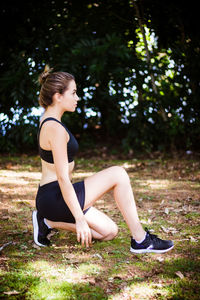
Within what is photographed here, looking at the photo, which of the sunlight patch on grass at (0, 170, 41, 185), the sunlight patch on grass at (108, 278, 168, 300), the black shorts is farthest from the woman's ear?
the sunlight patch on grass at (0, 170, 41, 185)

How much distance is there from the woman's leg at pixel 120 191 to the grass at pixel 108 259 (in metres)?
0.26

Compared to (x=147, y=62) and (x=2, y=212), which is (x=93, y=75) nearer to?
(x=147, y=62)

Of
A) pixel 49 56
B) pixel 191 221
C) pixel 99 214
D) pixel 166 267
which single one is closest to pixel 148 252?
pixel 166 267

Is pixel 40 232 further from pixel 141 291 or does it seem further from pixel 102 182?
pixel 141 291

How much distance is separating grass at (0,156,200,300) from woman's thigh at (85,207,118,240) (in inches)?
4.5

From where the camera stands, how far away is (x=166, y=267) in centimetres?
274

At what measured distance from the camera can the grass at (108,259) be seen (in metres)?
2.39

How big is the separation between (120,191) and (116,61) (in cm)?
426

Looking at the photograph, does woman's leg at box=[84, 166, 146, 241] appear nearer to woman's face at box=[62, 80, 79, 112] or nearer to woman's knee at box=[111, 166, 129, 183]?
woman's knee at box=[111, 166, 129, 183]

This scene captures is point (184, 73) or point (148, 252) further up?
point (184, 73)

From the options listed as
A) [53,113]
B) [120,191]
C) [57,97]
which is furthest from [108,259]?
[57,97]

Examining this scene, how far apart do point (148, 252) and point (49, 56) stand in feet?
17.0

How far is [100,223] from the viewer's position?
123 inches

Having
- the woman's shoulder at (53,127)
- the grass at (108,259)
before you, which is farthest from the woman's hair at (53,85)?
the grass at (108,259)
